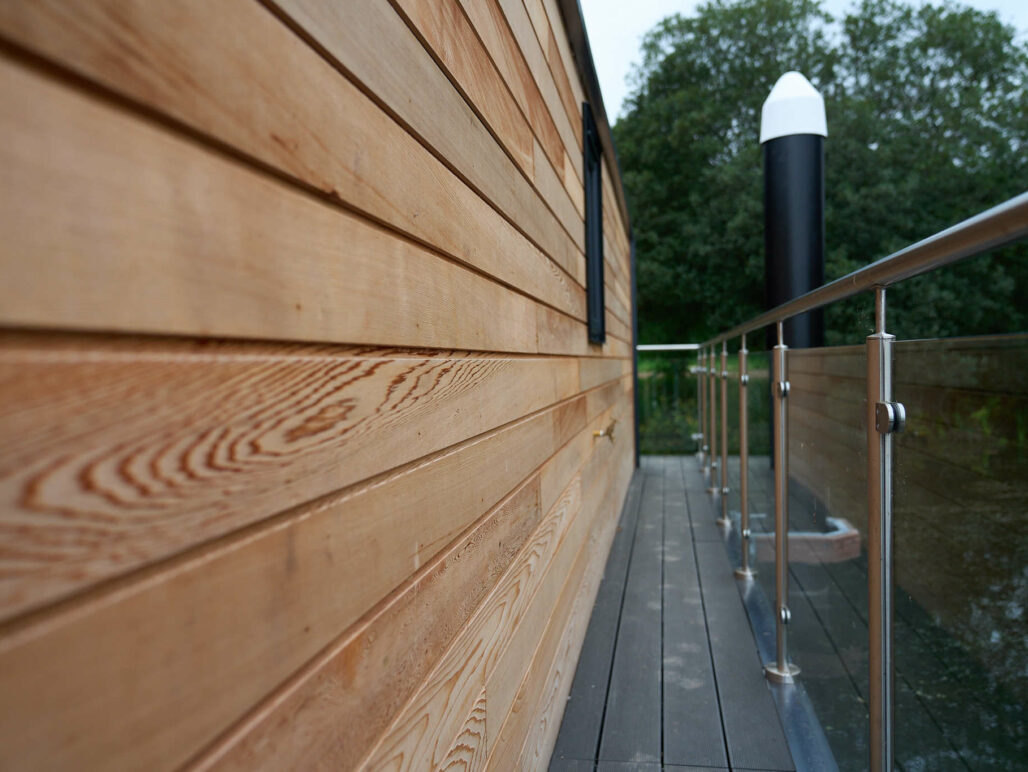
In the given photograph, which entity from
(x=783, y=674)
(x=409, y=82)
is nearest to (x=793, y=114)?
(x=783, y=674)

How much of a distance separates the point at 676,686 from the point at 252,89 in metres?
2.22

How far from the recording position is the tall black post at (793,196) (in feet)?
14.3

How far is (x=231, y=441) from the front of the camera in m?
0.55

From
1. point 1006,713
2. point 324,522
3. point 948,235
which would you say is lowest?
point 1006,713

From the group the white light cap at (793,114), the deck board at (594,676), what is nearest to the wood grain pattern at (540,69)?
the deck board at (594,676)

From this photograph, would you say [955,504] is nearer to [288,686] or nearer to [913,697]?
[913,697]

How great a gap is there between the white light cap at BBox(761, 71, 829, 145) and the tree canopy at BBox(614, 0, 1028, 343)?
10.9m

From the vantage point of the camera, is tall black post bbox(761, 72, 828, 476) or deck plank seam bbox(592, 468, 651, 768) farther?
tall black post bbox(761, 72, 828, 476)

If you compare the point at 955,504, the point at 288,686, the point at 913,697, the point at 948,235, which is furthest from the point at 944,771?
the point at 288,686

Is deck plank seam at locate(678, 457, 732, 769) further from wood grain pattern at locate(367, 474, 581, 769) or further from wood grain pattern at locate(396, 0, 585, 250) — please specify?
wood grain pattern at locate(396, 0, 585, 250)

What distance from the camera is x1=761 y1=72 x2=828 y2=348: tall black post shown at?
14.3ft

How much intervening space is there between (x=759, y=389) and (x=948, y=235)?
74.1 inches

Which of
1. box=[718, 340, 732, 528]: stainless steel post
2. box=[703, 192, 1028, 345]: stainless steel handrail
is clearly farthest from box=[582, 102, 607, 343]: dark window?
box=[703, 192, 1028, 345]: stainless steel handrail

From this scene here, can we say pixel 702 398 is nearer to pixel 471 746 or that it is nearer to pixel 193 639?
pixel 471 746
